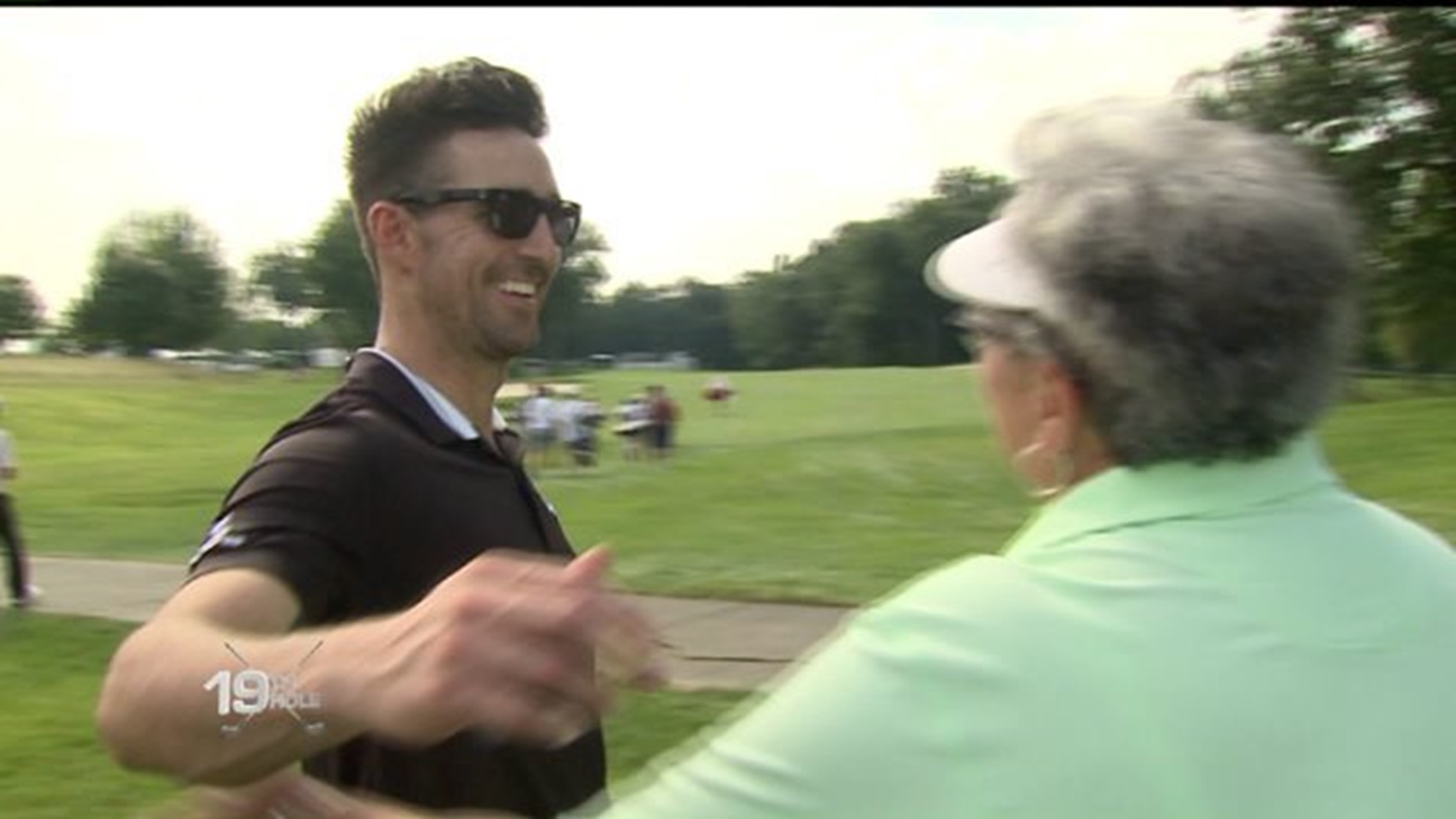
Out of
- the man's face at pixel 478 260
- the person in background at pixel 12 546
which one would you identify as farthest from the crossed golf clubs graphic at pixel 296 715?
the person in background at pixel 12 546

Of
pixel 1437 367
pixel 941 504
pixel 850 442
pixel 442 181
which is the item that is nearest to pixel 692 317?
pixel 850 442

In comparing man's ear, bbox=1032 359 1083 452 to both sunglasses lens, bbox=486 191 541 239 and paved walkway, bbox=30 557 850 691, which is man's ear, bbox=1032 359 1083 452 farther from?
paved walkway, bbox=30 557 850 691

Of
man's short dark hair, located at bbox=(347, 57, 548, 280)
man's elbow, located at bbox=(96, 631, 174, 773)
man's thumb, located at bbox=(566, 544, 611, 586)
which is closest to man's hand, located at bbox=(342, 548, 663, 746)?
man's thumb, located at bbox=(566, 544, 611, 586)

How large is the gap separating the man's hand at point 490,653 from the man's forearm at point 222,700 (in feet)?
0.20

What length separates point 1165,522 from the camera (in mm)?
1332

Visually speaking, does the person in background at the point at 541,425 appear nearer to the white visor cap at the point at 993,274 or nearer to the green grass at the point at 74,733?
the green grass at the point at 74,733

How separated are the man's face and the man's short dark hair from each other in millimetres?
25

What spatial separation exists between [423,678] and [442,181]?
1.27 meters

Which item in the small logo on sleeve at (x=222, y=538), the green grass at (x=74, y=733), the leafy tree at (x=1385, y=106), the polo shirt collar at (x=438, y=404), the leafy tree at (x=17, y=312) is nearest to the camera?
the small logo on sleeve at (x=222, y=538)

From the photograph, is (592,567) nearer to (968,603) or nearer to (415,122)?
(968,603)

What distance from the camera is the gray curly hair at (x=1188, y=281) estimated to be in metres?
1.35

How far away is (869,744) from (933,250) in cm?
80

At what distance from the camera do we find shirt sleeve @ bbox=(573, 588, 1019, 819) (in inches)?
46.9

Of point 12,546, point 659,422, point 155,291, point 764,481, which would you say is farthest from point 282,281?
point 12,546
